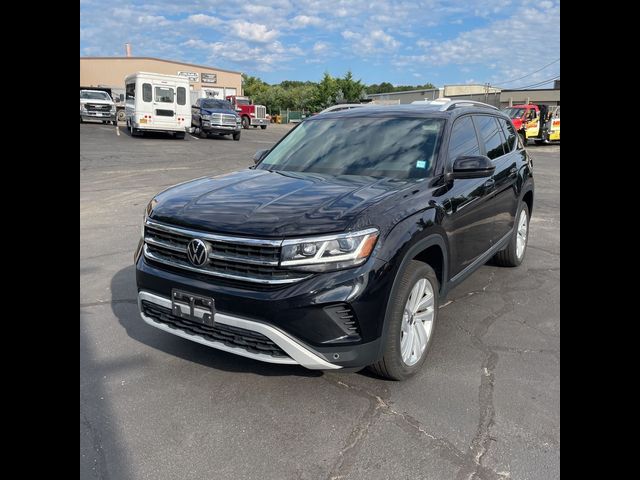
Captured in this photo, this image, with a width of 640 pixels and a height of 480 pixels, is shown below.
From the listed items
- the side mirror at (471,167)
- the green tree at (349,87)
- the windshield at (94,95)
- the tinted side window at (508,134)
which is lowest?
the side mirror at (471,167)

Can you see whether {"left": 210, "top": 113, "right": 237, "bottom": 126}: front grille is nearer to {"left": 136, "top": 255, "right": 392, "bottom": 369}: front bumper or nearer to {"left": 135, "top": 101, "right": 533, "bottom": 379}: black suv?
{"left": 135, "top": 101, "right": 533, "bottom": 379}: black suv

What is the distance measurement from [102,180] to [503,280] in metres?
9.99

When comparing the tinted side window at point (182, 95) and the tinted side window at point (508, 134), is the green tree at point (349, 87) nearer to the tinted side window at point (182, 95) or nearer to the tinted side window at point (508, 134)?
the tinted side window at point (182, 95)

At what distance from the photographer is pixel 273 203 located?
3.18 metres

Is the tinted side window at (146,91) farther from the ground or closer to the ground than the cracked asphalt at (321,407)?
farther from the ground

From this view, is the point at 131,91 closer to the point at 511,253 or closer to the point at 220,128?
the point at 220,128

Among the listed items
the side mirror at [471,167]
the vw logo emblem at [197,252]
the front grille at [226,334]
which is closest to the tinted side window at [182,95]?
the side mirror at [471,167]

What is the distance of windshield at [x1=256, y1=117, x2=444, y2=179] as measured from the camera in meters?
3.89

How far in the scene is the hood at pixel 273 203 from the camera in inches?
114

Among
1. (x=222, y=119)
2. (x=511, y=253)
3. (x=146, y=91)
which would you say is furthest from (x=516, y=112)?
(x=511, y=253)

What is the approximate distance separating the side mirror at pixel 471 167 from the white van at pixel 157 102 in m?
21.3

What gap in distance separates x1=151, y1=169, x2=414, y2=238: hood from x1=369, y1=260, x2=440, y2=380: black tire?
49 cm
